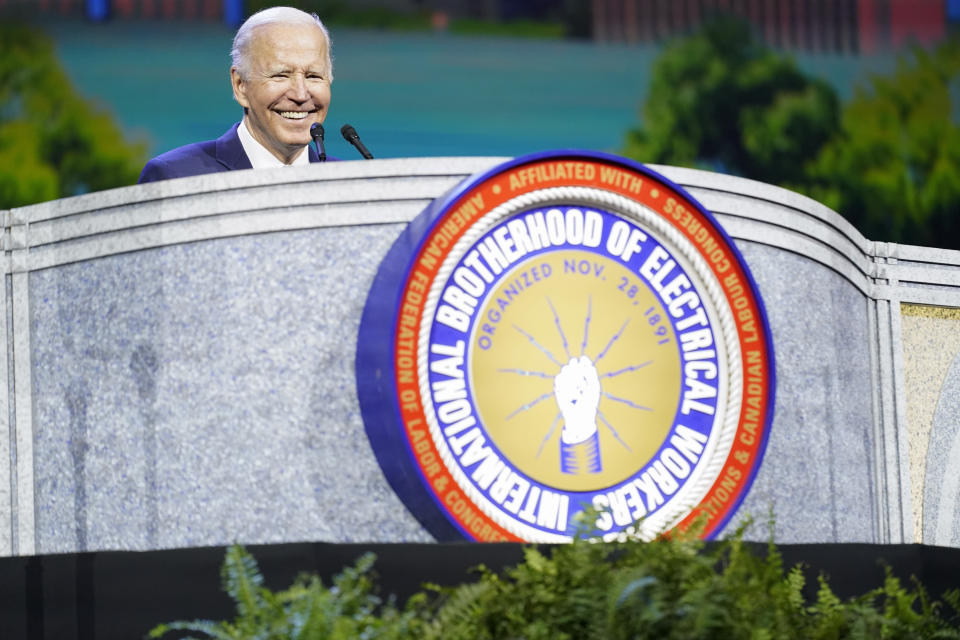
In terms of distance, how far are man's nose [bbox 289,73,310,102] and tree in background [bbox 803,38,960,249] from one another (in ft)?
97.3

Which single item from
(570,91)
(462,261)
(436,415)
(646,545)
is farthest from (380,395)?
(570,91)

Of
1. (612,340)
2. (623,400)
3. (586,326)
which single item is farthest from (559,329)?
(623,400)

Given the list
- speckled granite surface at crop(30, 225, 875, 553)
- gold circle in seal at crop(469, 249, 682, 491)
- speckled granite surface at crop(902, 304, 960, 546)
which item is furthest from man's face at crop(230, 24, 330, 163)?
speckled granite surface at crop(902, 304, 960, 546)

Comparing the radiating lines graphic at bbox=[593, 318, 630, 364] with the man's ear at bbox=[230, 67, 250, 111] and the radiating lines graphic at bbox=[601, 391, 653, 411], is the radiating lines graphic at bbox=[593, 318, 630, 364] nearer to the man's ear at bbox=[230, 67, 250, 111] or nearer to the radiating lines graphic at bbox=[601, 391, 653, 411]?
the radiating lines graphic at bbox=[601, 391, 653, 411]

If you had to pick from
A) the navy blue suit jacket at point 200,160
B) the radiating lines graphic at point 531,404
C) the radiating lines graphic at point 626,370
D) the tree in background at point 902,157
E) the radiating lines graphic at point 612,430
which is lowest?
the radiating lines graphic at point 612,430

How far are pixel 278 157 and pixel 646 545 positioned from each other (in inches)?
118

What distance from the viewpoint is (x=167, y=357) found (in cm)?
554

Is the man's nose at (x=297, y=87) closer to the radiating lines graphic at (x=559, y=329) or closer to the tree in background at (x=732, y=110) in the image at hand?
the radiating lines graphic at (x=559, y=329)

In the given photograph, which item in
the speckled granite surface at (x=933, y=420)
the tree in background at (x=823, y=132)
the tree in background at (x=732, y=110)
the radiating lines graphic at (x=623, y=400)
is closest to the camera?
the radiating lines graphic at (x=623, y=400)

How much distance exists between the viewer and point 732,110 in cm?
3847

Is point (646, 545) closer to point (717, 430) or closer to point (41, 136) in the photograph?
point (717, 430)

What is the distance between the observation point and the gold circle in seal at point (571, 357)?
5488mm

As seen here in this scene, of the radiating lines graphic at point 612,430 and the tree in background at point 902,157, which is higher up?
the tree in background at point 902,157

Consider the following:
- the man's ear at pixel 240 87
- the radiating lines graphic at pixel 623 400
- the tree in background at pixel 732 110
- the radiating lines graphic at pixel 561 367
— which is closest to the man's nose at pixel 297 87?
the man's ear at pixel 240 87
